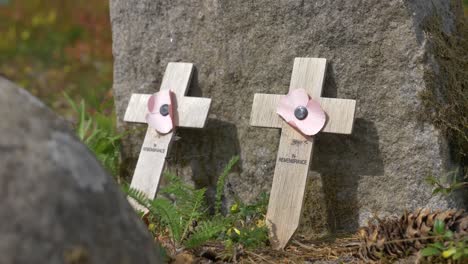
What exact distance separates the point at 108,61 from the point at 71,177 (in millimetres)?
7055

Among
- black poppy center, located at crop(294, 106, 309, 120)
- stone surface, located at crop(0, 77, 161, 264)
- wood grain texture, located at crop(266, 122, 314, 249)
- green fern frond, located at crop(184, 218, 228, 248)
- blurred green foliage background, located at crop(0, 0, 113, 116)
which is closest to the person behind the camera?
stone surface, located at crop(0, 77, 161, 264)

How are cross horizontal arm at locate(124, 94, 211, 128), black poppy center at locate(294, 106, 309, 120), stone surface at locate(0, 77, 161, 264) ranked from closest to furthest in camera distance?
stone surface at locate(0, 77, 161, 264)
black poppy center at locate(294, 106, 309, 120)
cross horizontal arm at locate(124, 94, 211, 128)

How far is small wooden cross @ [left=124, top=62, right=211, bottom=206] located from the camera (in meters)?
3.83

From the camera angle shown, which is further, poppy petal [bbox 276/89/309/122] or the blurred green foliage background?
the blurred green foliage background

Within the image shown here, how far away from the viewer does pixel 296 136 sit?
3.45m

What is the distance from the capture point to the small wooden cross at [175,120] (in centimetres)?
383

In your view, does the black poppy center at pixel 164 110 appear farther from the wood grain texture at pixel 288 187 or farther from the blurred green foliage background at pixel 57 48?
the blurred green foliage background at pixel 57 48

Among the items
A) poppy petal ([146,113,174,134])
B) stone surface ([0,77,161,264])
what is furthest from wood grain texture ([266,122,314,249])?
stone surface ([0,77,161,264])

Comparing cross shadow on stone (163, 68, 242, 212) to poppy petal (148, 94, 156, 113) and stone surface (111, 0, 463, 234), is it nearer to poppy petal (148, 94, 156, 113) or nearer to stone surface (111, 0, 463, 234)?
stone surface (111, 0, 463, 234)

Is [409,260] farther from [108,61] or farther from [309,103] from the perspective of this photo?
[108,61]

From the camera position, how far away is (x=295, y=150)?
3430mm

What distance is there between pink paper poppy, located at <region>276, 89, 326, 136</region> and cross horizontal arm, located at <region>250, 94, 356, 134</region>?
36mm

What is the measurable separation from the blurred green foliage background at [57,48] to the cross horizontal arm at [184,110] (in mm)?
2742

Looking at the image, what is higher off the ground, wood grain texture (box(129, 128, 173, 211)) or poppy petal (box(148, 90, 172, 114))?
poppy petal (box(148, 90, 172, 114))
